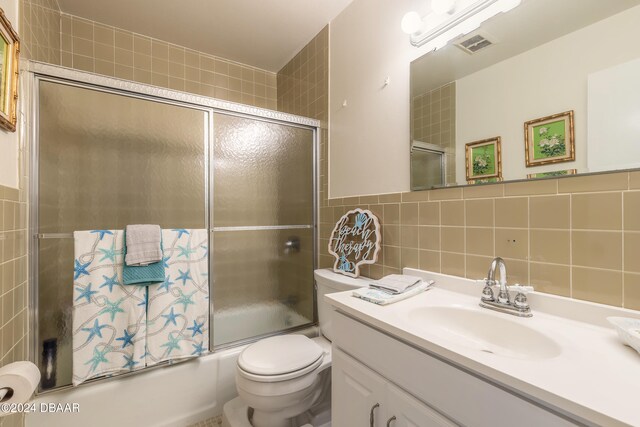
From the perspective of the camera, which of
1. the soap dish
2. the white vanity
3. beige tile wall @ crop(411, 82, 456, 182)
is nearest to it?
the white vanity

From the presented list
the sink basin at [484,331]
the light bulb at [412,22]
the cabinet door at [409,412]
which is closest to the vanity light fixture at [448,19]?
the light bulb at [412,22]

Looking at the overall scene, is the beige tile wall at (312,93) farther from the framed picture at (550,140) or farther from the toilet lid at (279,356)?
the framed picture at (550,140)

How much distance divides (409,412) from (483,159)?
2.92 ft

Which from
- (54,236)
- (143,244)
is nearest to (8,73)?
(54,236)

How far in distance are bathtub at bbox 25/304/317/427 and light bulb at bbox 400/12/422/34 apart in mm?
1771

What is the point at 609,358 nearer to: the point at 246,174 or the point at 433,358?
the point at 433,358

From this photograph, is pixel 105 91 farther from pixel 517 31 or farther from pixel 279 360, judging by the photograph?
pixel 517 31

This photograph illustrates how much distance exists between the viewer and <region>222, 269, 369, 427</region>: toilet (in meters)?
1.16

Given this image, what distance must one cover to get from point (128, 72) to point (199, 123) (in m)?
1.00

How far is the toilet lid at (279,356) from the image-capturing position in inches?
46.7

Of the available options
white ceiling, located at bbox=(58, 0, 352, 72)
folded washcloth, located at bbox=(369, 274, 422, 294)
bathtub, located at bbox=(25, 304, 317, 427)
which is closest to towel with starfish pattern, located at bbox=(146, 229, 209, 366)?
bathtub, located at bbox=(25, 304, 317, 427)

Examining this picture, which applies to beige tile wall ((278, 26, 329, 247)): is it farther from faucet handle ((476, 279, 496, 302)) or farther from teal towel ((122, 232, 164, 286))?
faucet handle ((476, 279, 496, 302))

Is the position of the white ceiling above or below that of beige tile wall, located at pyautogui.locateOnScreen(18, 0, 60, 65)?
above

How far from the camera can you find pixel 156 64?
6.90 ft
